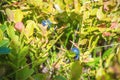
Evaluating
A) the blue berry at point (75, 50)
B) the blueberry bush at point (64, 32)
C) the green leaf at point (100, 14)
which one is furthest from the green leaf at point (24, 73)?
the green leaf at point (100, 14)

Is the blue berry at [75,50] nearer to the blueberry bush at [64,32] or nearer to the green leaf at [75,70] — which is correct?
the blueberry bush at [64,32]

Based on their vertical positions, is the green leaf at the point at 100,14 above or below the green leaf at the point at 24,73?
above

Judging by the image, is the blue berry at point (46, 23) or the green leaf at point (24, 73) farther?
the blue berry at point (46, 23)

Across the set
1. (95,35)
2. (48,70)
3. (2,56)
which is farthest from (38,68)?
(95,35)

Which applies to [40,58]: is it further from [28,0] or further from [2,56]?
[28,0]

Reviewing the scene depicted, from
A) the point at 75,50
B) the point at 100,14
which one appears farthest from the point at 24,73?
the point at 100,14

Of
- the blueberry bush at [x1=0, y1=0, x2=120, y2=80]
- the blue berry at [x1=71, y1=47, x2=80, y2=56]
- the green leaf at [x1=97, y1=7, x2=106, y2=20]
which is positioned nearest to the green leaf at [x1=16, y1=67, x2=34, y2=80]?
the blueberry bush at [x1=0, y1=0, x2=120, y2=80]
